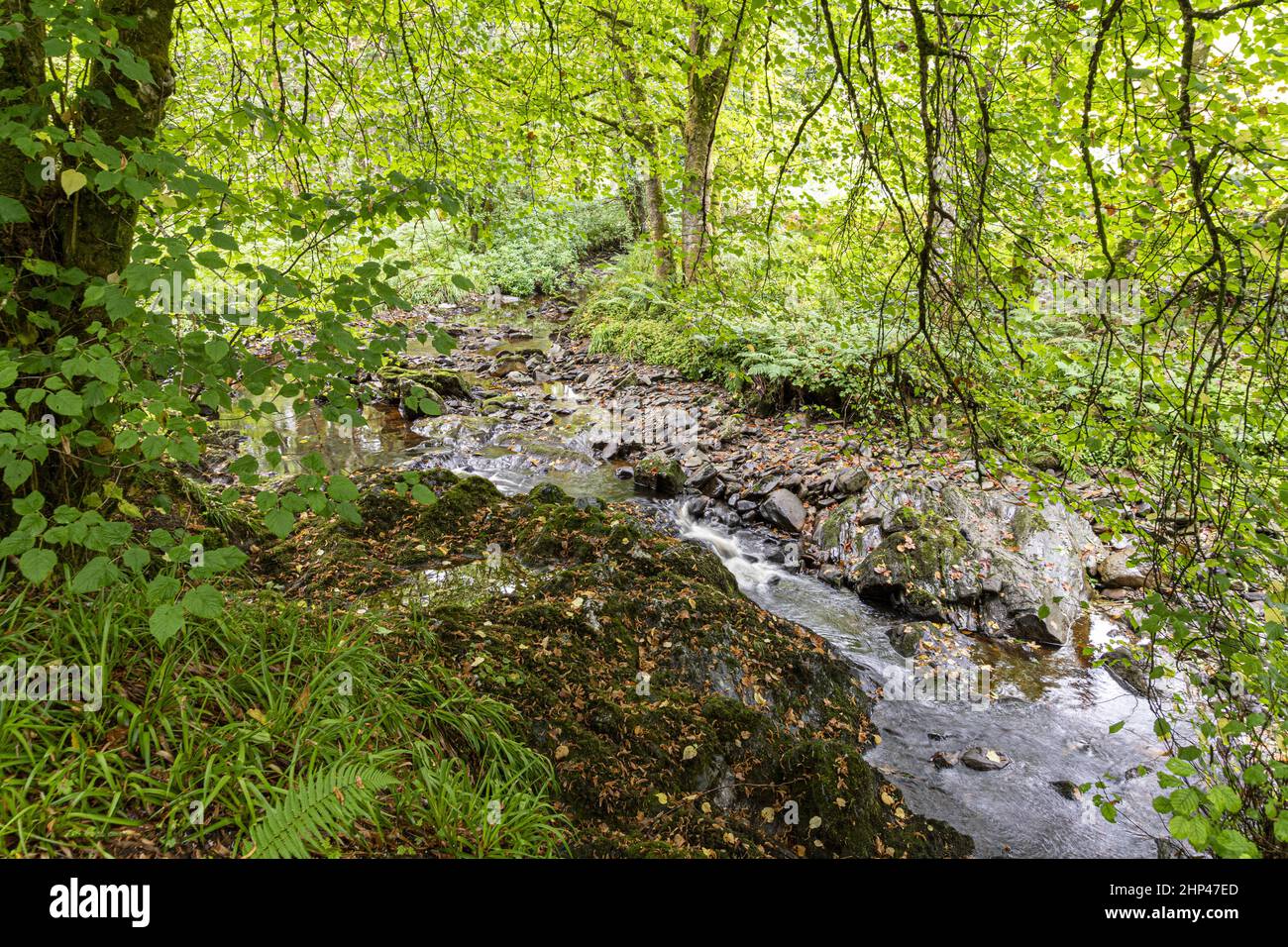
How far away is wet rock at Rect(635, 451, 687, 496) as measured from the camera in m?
9.72

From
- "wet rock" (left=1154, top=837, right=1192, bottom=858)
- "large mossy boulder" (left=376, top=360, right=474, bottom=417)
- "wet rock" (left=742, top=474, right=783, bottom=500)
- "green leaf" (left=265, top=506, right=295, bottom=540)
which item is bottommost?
"wet rock" (left=1154, top=837, right=1192, bottom=858)

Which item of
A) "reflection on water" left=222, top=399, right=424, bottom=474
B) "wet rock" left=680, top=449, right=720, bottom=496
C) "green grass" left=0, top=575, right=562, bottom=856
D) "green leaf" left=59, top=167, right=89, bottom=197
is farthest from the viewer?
"reflection on water" left=222, top=399, right=424, bottom=474

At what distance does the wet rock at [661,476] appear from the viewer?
9.72m

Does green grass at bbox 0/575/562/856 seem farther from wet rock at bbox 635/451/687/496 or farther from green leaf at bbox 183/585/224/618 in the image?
wet rock at bbox 635/451/687/496

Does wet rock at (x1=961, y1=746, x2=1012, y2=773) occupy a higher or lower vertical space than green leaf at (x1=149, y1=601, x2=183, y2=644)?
lower

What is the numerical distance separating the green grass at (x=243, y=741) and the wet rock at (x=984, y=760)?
12.5 ft

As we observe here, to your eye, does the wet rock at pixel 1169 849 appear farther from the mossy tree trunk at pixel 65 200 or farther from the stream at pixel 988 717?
the mossy tree trunk at pixel 65 200

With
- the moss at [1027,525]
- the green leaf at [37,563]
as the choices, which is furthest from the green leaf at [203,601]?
the moss at [1027,525]

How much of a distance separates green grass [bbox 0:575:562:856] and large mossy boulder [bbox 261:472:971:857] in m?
0.34

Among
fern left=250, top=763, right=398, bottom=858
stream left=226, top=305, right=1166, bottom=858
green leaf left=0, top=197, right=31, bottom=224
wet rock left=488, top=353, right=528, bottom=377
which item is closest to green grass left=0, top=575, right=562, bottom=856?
fern left=250, top=763, right=398, bottom=858

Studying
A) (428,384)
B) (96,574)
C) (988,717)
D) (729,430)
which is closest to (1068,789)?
(988,717)

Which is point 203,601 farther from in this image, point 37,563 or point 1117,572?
point 1117,572

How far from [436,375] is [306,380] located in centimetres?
1130

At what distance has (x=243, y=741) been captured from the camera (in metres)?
2.60
